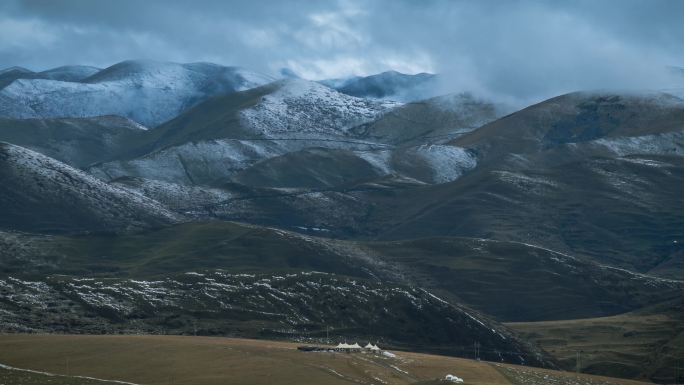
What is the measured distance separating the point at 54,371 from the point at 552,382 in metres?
70.2

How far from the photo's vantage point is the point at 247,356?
13950 centimetres

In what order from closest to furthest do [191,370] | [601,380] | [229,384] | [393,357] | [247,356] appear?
1. [229,384]
2. [191,370]
3. [247,356]
4. [393,357]
5. [601,380]

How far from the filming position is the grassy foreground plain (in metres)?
124

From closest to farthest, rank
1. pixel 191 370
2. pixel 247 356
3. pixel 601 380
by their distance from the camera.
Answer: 1. pixel 191 370
2. pixel 247 356
3. pixel 601 380

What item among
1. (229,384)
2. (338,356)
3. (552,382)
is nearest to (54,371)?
A: (229,384)

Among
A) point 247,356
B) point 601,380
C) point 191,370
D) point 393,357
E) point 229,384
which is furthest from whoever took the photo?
point 601,380

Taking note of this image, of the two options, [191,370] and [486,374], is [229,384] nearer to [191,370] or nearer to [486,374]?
[191,370]

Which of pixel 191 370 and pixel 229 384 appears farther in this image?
pixel 191 370

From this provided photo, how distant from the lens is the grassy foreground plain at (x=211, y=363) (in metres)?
124

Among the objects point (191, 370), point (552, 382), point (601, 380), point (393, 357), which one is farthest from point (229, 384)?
point (601, 380)

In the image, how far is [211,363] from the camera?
133m

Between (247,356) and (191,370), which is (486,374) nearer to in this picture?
(247,356)

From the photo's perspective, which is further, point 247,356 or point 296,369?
point 247,356

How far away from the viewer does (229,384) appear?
118375 millimetres
